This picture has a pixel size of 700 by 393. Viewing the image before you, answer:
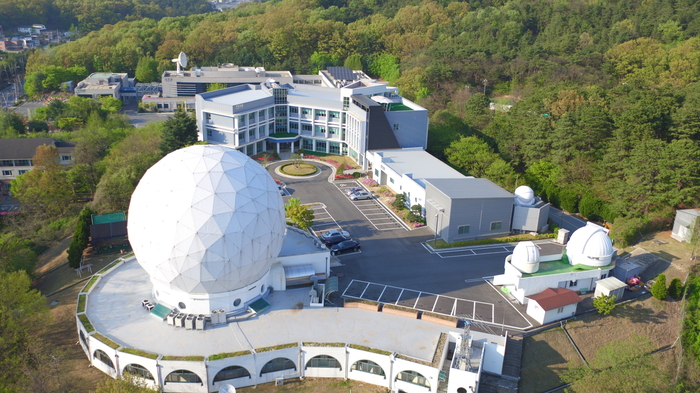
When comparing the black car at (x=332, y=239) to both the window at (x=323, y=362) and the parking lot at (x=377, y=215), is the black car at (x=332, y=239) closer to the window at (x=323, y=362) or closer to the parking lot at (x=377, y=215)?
the parking lot at (x=377, y=215)

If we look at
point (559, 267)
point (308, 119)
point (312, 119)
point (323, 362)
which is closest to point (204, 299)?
point (323, 362)

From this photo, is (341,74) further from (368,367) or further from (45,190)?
(368,367)

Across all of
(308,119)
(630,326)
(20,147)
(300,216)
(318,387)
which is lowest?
(318,387)

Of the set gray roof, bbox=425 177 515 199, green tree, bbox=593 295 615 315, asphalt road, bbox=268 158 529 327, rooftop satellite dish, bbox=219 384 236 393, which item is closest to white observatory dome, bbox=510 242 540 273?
asphalt road, bbox=268 158 529 327

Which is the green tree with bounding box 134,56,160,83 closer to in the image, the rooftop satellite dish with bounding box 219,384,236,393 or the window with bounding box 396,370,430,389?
the rooftop satellite dish with bounding box 219,384,236,393

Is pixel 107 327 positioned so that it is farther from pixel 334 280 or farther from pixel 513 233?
pixel 513 233

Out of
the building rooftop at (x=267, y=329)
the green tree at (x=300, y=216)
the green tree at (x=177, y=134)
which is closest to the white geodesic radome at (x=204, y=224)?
the building rooftop at (x=267, y=329)

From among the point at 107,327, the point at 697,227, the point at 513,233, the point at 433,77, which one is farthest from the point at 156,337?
the point at 433,77
